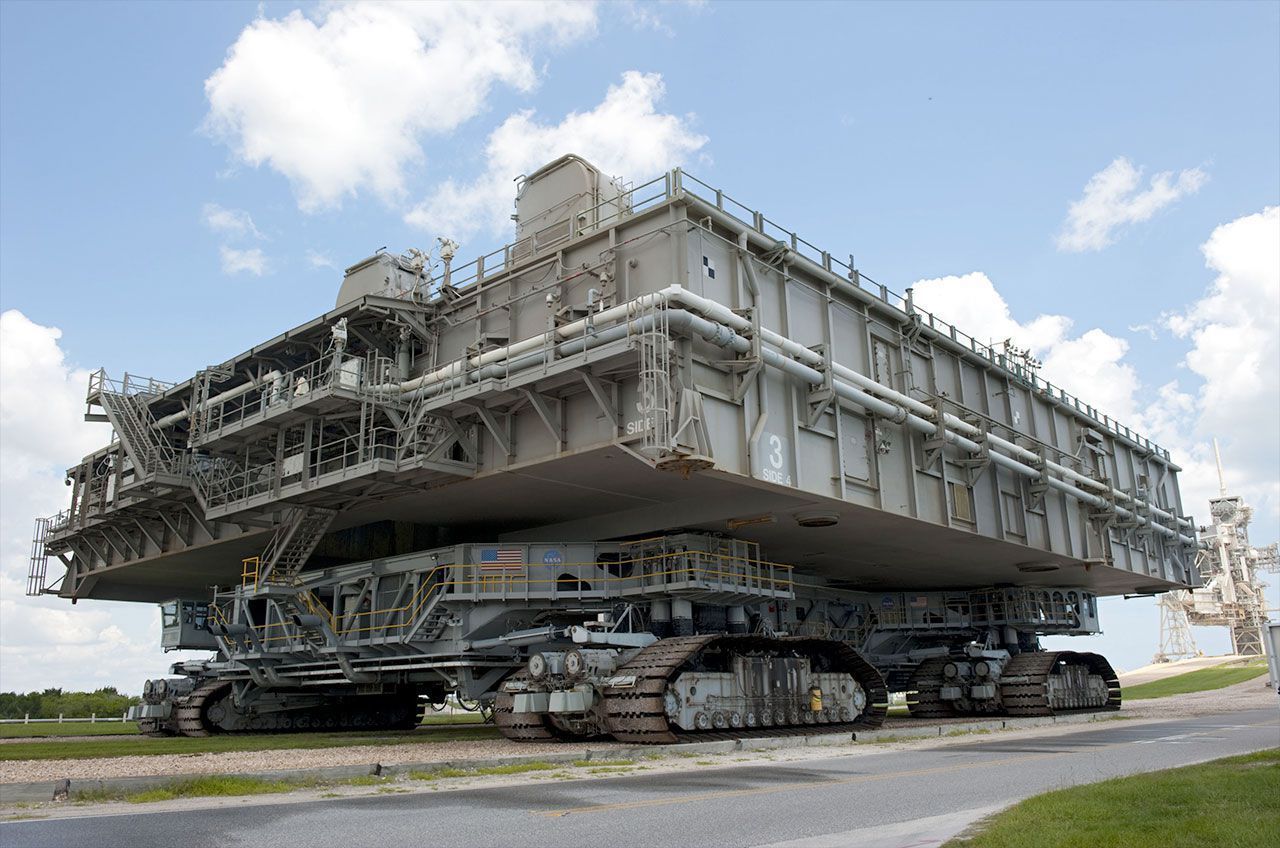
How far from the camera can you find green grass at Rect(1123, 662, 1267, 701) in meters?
55.0

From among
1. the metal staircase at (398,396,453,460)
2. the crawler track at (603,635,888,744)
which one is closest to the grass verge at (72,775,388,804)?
the crawler track at (603,635,888,744)

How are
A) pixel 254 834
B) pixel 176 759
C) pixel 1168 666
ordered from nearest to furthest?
1. pixel 254 834
2. pixel 176 759
3. pixel 1168 666

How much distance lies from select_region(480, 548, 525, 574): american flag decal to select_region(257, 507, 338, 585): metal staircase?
17.7 ft

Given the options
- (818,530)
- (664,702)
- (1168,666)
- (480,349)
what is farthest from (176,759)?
(1168,666)

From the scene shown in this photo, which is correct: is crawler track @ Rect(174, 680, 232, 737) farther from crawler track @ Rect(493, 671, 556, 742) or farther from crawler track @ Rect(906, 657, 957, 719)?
crawler track @ Rect(906, 657, 957, 719)

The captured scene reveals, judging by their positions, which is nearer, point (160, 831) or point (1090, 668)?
point (160, 831)

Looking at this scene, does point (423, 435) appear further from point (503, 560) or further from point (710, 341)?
point (710, 341)

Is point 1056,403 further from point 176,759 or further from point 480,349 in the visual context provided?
point 176,759

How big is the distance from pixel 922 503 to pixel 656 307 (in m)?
10.9

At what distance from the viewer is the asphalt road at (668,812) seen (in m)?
8.77

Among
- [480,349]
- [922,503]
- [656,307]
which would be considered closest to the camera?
[656,307]

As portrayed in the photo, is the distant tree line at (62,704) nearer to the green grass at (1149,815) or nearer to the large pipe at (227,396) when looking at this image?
the large pipe at (227,396)

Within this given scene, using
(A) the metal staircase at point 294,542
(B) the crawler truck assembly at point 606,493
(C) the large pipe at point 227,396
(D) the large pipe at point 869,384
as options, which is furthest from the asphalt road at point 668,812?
(C) the large pipe at point 227,396

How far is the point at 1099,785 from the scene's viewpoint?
11391mm
